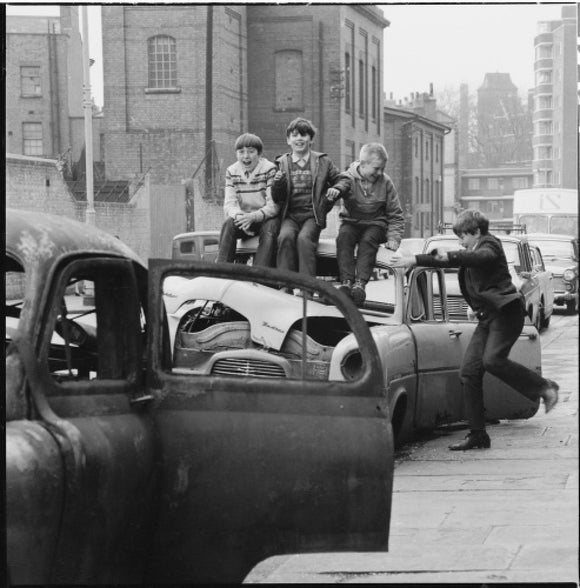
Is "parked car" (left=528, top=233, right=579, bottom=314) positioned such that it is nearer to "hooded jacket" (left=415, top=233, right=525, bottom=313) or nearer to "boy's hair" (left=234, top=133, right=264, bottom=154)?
"hooded jacket" (left=415, top=233, right=525, bottom=313)

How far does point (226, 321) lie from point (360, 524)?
935 mm

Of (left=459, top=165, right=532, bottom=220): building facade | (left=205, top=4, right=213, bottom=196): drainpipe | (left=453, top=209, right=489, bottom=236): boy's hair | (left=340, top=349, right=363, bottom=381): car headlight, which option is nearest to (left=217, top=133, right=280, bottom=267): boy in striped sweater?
(left=205, top=4, right=213, bottom=196): drainpipe

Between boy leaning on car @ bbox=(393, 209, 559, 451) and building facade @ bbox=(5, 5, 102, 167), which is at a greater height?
building facade @ bbox=(5, 5, 102, 167)

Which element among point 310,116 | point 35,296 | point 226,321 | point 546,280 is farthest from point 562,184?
point 35,296

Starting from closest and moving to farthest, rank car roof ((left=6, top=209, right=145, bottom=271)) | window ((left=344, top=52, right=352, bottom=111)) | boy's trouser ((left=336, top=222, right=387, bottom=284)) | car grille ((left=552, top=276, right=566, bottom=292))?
car roof ((left=6, top=209, right=145, bottom=271)), boy's trouser ((left=336, top=222, right=387, bottom=284)), car grille ((left=552, top=276, right=566, bottom=292)), window ((left=344, top=52, right=352, bottom=111))

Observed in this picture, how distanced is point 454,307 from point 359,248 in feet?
1.69

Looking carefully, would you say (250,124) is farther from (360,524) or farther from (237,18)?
(360,524)

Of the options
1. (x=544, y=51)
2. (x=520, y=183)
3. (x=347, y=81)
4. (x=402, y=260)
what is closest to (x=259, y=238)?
(x=402, y=260)

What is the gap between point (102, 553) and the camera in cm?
349

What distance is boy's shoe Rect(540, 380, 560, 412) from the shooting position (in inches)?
157

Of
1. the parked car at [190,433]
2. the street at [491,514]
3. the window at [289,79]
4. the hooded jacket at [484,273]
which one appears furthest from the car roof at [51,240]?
the street at [491,514]

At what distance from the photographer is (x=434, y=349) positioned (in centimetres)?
412

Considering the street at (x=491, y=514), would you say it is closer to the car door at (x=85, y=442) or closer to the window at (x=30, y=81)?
the car door at (x=85, y=442)

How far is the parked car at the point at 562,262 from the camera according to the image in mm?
3924
